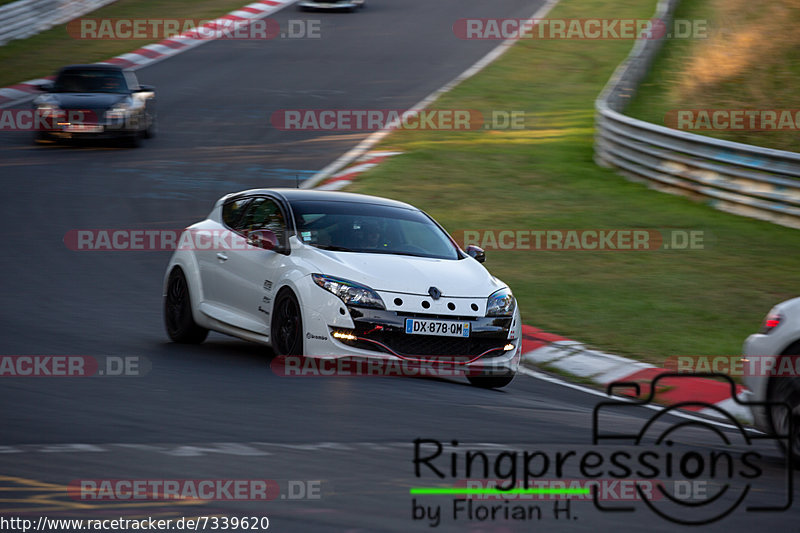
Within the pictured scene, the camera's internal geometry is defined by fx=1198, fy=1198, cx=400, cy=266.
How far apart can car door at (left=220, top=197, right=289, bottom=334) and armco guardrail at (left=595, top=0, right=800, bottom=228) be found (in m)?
8.78

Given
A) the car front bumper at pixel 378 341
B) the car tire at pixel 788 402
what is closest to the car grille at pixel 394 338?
the car front bumper at pixel 378 341

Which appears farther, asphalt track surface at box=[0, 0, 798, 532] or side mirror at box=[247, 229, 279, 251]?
side mirror at box=[247, 229, 279, 251]

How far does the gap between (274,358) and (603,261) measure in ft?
21.5

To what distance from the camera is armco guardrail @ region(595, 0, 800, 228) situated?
16.6m

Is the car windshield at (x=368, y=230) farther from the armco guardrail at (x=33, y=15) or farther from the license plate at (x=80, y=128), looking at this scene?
the armco guardrail at (x=33, y=15)

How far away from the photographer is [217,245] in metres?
10.3

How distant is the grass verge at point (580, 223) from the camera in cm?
1166

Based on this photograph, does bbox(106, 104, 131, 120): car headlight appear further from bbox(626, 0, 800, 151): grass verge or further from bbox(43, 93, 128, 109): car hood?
bbox(626, 0, 800, 151): grass verge

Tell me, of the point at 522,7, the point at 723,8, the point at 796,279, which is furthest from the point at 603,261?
the point at 522,7

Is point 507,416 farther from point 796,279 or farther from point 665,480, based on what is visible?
point 796,279

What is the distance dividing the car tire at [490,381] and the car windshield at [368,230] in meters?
1.17

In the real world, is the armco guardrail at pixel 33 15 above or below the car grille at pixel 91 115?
above

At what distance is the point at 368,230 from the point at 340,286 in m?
1.08

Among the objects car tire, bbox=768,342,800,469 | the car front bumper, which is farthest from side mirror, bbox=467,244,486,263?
car tire, bbox=768,342,800,469
